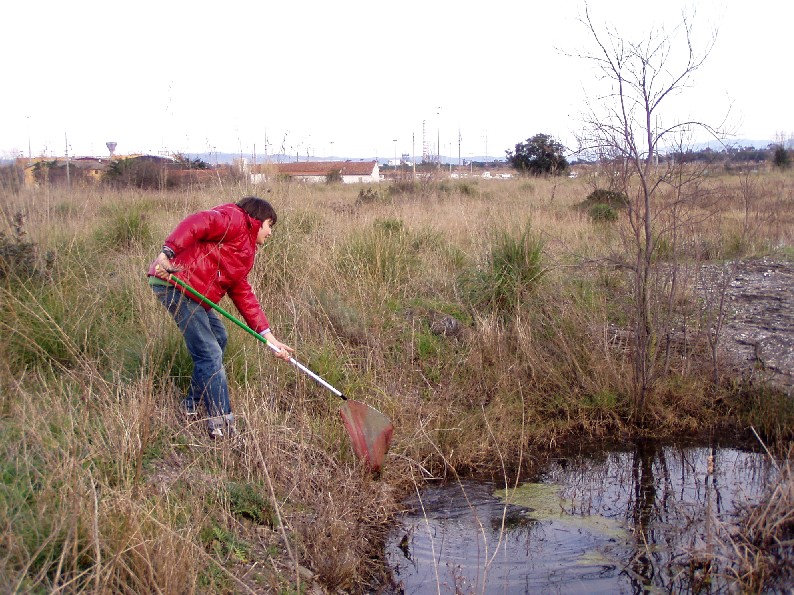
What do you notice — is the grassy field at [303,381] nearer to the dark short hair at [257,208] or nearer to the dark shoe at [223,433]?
the dark shoe at [223,433]

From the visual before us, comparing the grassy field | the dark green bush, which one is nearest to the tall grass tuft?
the grassy field

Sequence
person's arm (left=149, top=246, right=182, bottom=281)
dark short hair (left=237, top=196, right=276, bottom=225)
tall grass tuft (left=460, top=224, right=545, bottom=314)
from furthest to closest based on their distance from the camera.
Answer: tall grass tuft (left=460, top=224, right=545, bottom=314) < dark short hair (left=237, top=196, right=276, bottom=225) < person's arm (left=149, top=246, right=182, bottom=281)

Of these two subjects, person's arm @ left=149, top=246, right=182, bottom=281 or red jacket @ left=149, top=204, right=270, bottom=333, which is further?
red jacket @ left=149, top=204, right=270, bottom=333

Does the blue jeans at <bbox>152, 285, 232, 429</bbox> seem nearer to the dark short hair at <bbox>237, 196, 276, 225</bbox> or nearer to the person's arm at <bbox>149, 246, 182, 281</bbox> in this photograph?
the person's arm at <bbox>149, 246, 182, 281</bbox>

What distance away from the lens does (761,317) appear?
7383 mm

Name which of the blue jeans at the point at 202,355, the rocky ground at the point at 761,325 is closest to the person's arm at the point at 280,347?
the blue jeans at the point at 202,355

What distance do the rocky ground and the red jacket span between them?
152 inches

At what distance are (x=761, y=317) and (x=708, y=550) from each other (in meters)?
4.44

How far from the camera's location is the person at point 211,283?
4.33m

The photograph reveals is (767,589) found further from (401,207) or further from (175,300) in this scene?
(401,207)

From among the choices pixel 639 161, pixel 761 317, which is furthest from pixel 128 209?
pixel 761 317

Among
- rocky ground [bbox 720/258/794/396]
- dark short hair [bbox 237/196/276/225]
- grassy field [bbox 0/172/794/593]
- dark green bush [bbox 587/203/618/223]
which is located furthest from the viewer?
dark green bush [bbox 587/203/618/223]

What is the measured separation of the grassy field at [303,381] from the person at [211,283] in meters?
0.21

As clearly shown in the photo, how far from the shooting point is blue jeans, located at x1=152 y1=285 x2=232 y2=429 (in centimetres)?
440
